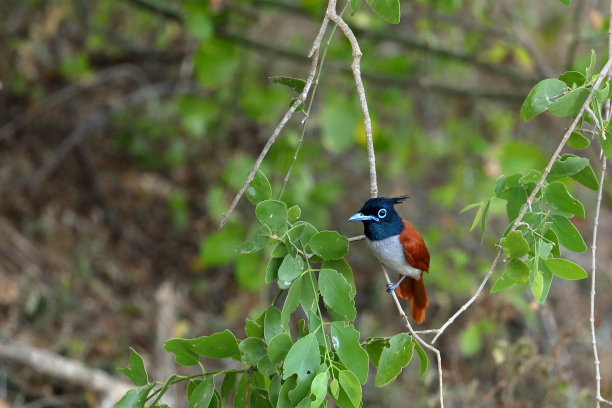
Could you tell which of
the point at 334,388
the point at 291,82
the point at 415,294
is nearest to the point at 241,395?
the point at 334,388

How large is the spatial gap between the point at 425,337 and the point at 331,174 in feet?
9.38

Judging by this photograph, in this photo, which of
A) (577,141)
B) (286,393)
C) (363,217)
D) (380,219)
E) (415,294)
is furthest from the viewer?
(415,294)

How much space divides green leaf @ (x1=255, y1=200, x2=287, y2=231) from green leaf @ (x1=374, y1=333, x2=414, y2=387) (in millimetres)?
428

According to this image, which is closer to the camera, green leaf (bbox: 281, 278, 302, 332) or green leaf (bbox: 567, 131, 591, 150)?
green leaf (bbox: 281, 278, 302, 332)

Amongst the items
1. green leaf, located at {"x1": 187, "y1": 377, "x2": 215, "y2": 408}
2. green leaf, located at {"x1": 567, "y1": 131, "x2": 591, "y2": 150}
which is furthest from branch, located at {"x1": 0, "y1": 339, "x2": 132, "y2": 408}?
green leaf, located at {"x1": 567, "y1": 131, "x2": 591, "y2": 150}

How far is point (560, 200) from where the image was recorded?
2.04 m

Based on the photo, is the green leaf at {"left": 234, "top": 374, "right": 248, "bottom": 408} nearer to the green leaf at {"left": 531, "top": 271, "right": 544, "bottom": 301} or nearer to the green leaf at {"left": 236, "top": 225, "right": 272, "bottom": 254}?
the green leaf at {"left": 236, "top": 225, "right": 272, "bottom": 254}

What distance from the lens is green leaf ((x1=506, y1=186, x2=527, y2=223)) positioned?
217 centimetres

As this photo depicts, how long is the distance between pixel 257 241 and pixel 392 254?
122cm

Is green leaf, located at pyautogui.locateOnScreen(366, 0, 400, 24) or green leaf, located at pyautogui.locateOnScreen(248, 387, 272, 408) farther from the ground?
green leaf, located at pyautogui.locateOnScreen(366, 0, 400, 24)

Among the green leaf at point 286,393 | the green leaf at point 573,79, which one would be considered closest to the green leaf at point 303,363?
the green leaf at point 286,393

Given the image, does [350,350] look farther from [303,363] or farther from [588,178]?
[588,178]

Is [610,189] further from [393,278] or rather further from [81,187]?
[81,187]

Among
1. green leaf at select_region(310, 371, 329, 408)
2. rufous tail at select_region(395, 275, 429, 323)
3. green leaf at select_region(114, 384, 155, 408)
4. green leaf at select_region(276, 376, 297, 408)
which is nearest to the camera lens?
green leaf at select_region(310, 371, 329, 408)
